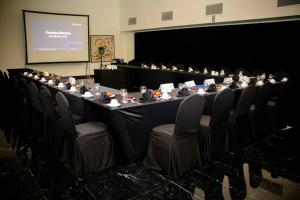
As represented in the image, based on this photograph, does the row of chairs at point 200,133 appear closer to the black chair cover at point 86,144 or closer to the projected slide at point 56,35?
the black chair cover at point 86,144

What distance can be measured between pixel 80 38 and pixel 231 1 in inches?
220

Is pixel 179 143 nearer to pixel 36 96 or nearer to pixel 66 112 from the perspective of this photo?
pixel 66 112

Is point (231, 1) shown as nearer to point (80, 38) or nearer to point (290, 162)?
point (290, 162)

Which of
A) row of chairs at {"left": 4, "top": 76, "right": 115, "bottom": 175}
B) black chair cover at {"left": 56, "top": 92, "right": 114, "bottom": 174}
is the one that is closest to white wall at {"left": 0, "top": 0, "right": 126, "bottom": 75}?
row of chairs at {"left": 4, "top": 76, "right": 115, "bottom": 175}

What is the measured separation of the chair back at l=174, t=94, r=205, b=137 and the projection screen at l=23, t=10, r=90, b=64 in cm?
744

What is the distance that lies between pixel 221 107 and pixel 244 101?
552 mm

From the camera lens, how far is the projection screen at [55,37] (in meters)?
8.38

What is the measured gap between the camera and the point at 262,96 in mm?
3613

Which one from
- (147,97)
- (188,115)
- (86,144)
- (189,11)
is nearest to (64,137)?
(86,144)

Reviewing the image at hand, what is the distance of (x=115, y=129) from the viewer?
2.77 meters

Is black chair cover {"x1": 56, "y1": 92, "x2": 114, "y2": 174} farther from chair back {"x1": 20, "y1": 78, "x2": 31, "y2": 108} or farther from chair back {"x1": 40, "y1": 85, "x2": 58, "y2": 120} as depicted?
chair back {"x1": 20, "y1": 78, "x2": 31, "y2": 108}

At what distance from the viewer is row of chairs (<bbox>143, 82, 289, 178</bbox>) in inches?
103

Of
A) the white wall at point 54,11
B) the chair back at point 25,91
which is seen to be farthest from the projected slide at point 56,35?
the chair back at point 25,91

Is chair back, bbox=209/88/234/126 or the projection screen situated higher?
the projection screen
